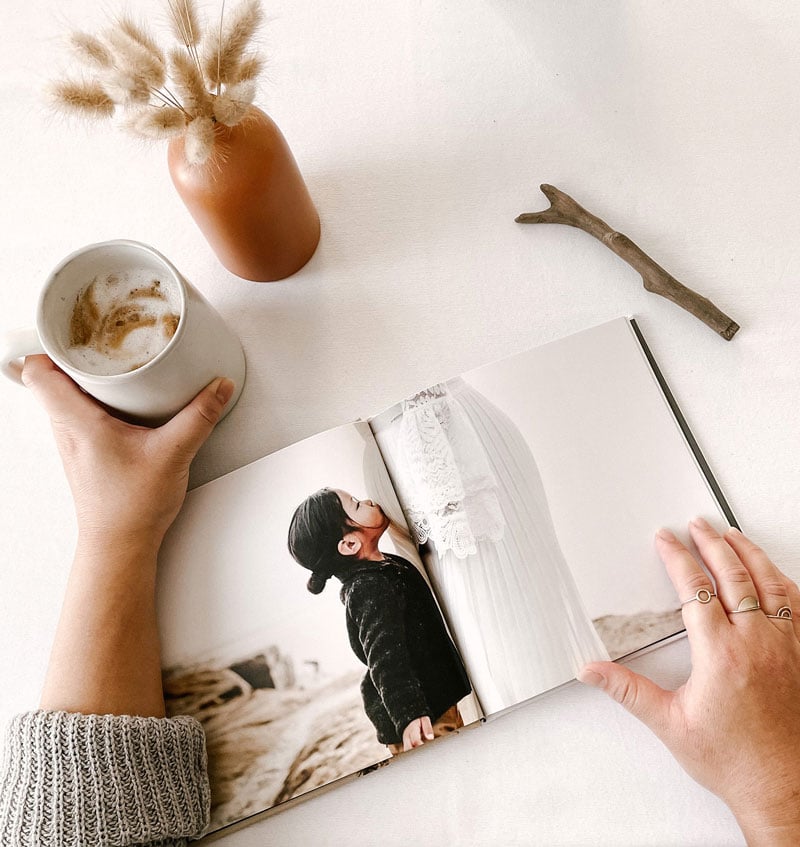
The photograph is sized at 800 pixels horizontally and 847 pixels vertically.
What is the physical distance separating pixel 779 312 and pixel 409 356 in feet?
1.03

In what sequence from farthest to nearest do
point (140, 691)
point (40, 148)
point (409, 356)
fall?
point (40, 148)
point (409, 356)
point (140, 691)

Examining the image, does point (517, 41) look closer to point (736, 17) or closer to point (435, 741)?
point (736, 17)

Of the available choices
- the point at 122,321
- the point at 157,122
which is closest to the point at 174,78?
the point at 157,122

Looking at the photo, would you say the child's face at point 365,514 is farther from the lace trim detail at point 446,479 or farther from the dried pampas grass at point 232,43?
the dried pampas grass at point 232,43

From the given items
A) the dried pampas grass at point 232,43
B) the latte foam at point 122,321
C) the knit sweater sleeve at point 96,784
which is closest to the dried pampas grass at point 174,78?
the dried pampas grass at point 232,43

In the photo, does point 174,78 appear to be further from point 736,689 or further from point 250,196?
point 736,689

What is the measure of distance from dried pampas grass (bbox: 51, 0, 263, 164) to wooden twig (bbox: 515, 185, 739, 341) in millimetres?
277

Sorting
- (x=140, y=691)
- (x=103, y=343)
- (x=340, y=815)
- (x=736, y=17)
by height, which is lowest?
(x=340, y=815)

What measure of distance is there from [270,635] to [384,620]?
9 centimetres

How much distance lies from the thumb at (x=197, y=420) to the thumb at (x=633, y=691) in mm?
343

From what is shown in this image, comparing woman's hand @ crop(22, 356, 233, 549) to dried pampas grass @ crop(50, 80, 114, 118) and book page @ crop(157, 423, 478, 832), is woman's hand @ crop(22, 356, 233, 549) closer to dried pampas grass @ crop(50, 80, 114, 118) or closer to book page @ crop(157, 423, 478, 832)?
book page @ crop(157, 423, 478, 832)

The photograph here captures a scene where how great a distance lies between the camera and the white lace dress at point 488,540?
0.53 m

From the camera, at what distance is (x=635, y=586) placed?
54 cm

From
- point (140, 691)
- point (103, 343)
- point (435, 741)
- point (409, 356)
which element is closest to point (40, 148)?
point (103, 343)
